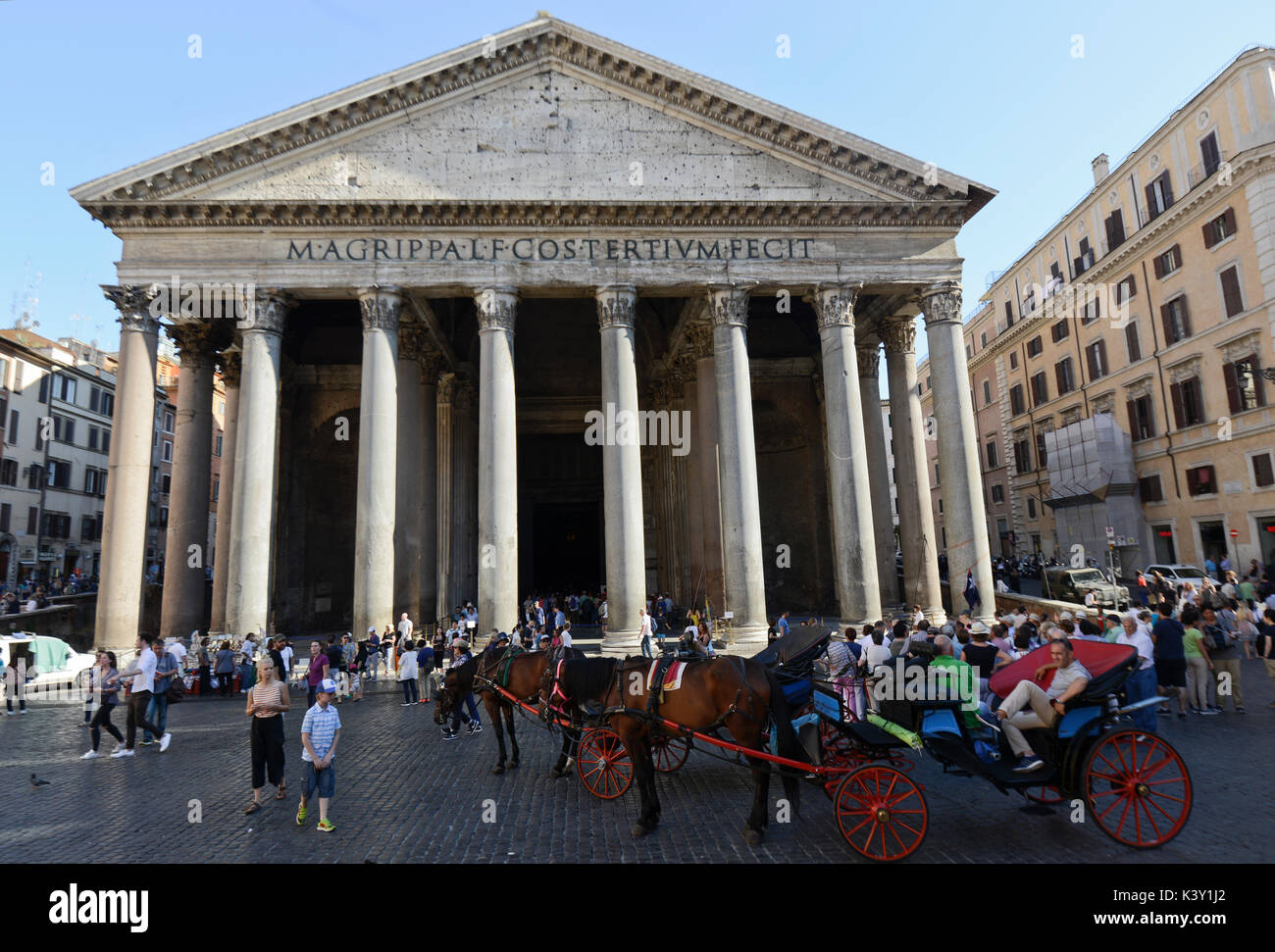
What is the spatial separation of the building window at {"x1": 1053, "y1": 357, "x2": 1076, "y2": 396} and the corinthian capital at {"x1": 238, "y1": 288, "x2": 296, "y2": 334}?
1278 inches

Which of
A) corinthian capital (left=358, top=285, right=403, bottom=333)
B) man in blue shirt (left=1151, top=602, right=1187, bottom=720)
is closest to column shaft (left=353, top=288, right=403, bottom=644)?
corinthian capital (left=358, top=285, right=403, bottom=333)

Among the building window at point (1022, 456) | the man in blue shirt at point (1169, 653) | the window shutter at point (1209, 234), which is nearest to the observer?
the man in blue shirt at point (1169, 653)

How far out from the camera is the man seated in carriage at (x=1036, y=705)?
4.97 metres

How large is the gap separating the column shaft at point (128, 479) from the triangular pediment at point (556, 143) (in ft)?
11.4

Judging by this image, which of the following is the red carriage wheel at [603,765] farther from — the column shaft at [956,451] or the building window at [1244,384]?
the building window at [1244,384]

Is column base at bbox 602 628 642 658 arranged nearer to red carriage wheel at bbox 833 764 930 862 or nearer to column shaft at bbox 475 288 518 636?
column shaft at bbox 475 288 518 636

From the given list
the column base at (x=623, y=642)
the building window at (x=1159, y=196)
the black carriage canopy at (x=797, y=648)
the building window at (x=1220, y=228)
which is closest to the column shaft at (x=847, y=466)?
the column base at (x=623, y=642)

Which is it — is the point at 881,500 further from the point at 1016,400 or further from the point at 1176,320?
the point at 1016,400

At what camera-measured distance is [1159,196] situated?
26047mm

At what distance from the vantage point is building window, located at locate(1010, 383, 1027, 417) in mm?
35812

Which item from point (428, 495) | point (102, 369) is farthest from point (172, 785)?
point (102, 369)
